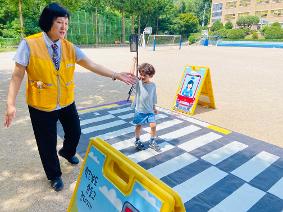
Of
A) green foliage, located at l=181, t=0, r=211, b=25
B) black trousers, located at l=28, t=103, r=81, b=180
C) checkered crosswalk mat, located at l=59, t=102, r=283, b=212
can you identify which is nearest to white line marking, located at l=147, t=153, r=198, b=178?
checkered crosswalk mat, located at l=59, t=102, r=283, b=212

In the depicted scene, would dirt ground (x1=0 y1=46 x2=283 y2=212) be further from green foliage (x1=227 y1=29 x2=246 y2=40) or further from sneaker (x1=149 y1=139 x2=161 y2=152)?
green foliage (x1=227 y1=29 x2=246 y2=40)

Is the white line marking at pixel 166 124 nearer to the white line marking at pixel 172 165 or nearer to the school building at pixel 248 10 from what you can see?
the white line marking at pixel 172 165

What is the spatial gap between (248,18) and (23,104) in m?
59.0

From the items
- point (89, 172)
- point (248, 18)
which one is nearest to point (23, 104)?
point (89, 172)

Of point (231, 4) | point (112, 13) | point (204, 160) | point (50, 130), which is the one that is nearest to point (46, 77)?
point (50, 130)

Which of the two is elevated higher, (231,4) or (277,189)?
(231,4)

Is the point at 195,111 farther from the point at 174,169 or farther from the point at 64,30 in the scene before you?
the point at 64,30

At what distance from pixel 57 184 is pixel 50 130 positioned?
747mm

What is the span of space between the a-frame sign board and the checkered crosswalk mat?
443mm

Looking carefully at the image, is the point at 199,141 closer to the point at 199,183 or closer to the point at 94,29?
the point at 199,183

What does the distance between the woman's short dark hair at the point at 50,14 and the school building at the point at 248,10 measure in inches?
2490

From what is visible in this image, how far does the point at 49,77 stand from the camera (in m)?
2.79

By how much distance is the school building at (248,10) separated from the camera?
59062mm

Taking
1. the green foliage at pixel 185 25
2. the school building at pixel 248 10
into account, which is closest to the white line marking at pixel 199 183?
the green foliage at pixel 185 25
